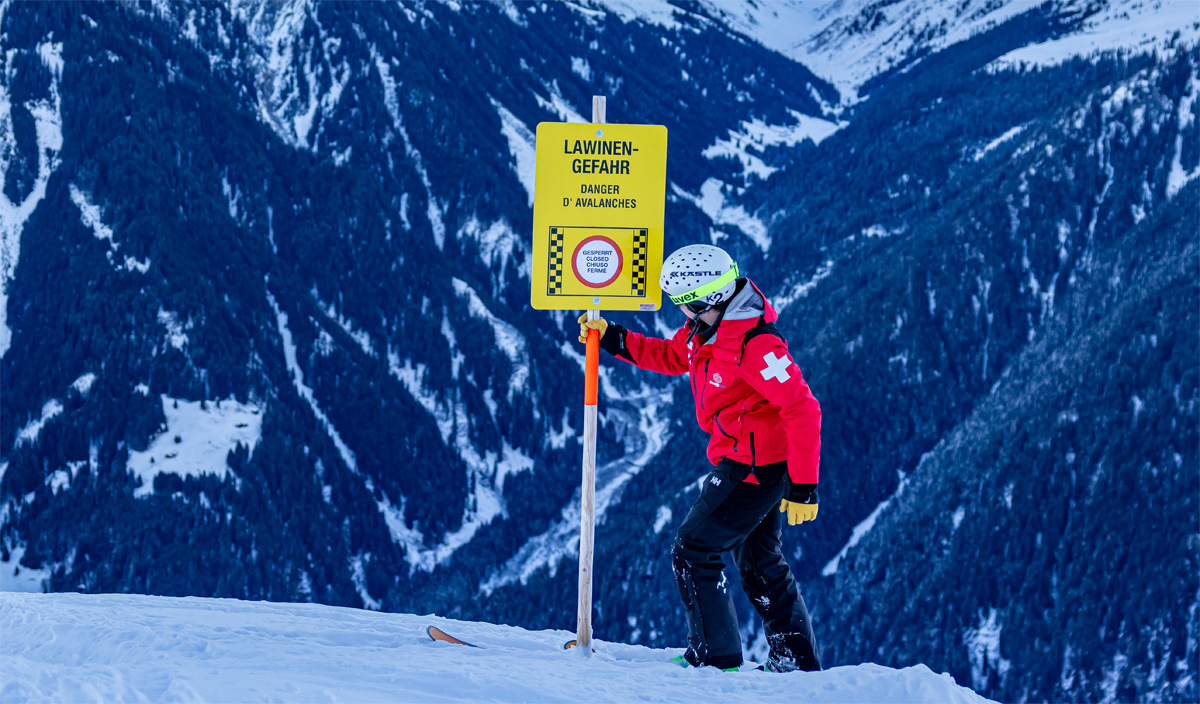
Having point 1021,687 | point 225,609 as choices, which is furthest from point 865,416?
point 225,609

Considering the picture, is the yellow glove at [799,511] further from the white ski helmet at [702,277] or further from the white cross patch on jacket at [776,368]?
the white ski helmet at [702,277]

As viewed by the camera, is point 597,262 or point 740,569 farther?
point 597,262

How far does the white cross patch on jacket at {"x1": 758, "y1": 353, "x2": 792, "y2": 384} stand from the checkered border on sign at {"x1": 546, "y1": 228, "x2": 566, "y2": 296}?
235cm

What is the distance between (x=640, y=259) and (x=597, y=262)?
0.40 meters

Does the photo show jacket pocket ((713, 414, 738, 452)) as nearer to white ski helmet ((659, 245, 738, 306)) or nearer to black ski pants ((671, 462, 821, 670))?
black ski pants ((671, 462, 821, 670))

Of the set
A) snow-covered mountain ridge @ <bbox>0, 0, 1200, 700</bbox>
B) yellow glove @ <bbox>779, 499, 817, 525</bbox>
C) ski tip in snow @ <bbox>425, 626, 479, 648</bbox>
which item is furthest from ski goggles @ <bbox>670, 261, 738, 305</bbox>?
snow-covered mountain ridge @ <bbox>0, 0, 1200, 700</bbox>

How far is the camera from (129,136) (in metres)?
155

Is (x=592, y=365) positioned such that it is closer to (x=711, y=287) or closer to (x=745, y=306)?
(x=711, y=287)

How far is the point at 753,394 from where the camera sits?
8.23 m

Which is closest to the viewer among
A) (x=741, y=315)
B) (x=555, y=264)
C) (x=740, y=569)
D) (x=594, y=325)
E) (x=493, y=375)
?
(x=741, y=315)

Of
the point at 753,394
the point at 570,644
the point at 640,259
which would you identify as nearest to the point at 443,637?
the point at 570,644

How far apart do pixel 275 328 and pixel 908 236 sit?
3814 inches

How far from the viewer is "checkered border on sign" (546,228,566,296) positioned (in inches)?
365

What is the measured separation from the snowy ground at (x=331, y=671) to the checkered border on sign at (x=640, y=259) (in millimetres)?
3374
